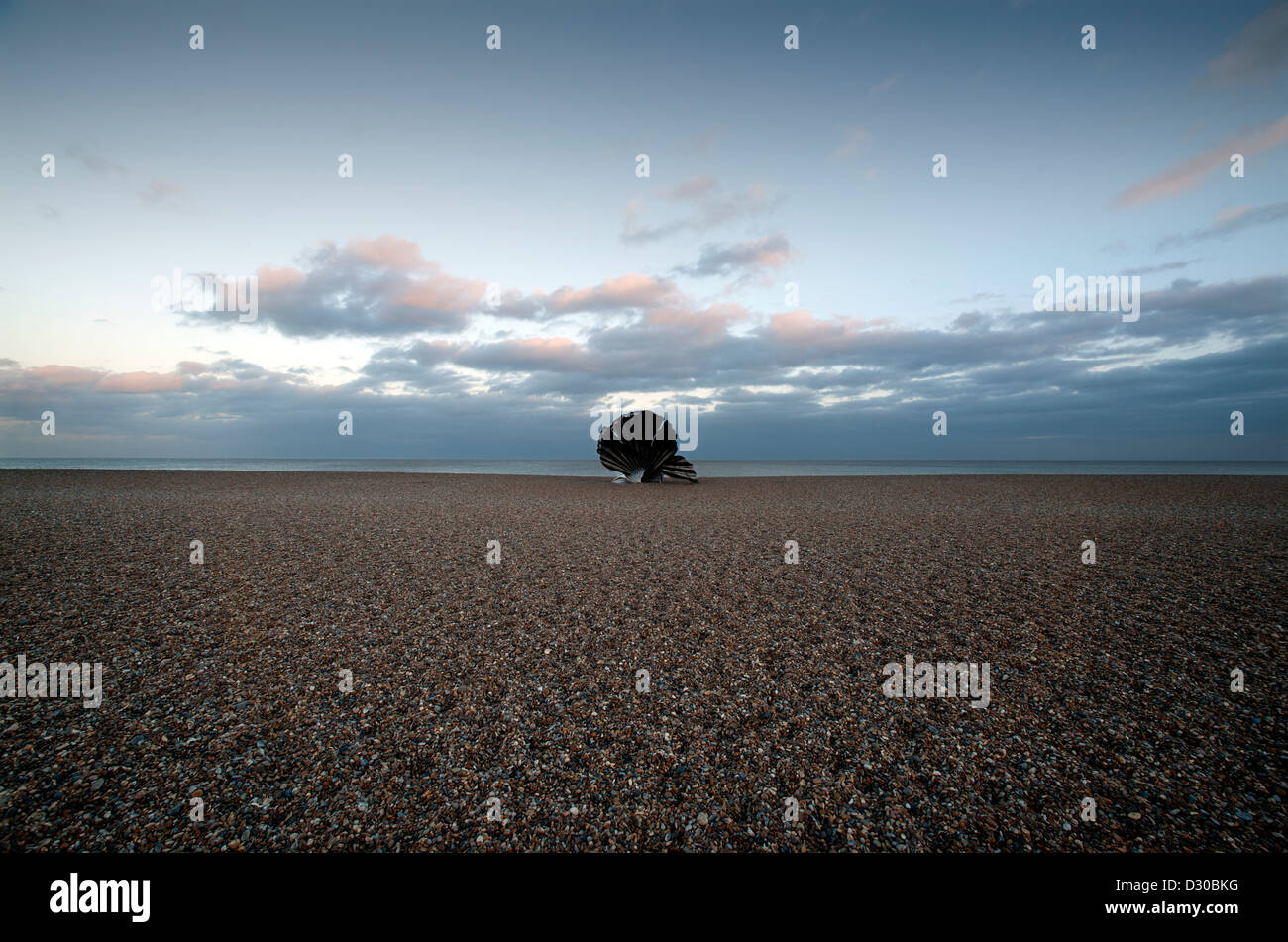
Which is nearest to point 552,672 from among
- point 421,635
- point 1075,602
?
point 421,635

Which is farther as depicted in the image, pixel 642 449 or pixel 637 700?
pixel 642 449

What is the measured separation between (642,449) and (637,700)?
21.8 metres

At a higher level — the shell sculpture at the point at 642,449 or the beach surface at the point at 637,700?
the shell sculpture at the point at 642,449

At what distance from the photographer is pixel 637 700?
4.18 metres

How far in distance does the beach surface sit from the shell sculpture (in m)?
16.0

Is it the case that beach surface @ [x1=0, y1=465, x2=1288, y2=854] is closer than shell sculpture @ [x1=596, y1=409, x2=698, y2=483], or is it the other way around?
beach surface @ [x1=0, y1=465, x2=1288, y2=854]

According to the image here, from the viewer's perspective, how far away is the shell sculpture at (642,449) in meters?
25.2

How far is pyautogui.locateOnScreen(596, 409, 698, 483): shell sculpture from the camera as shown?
25203 millimetres

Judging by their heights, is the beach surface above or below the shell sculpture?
below

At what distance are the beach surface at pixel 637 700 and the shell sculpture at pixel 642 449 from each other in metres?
16.0

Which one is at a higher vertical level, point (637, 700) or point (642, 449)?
point (642, 449)

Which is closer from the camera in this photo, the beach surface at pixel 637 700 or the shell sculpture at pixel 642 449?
the beach surface at pixel 637 700
